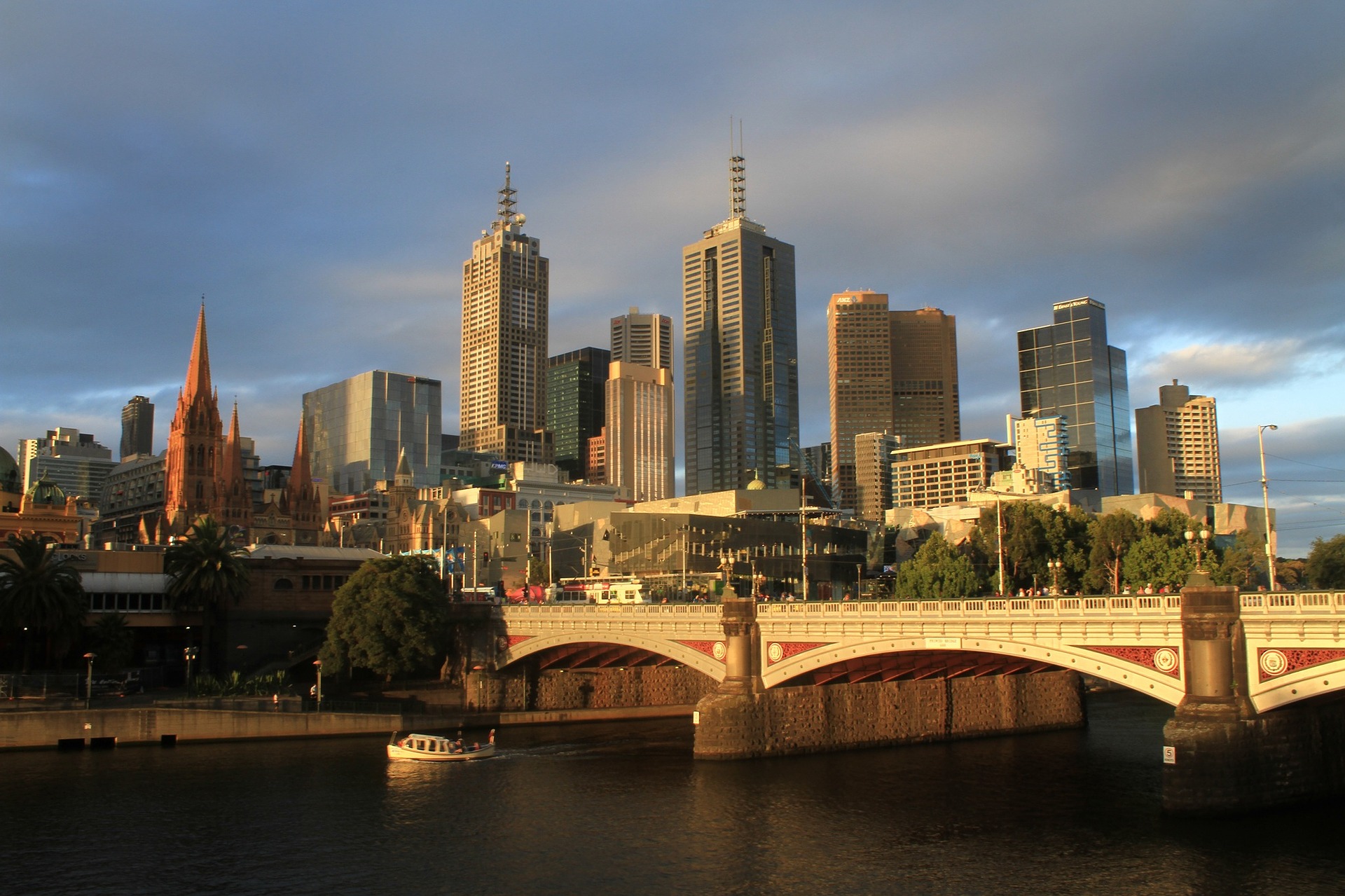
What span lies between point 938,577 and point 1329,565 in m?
38.9

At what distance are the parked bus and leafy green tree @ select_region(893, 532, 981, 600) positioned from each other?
2714cm

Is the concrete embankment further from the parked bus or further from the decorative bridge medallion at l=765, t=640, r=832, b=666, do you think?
the decorative bridge medallion at l=765, t=640, r=832, b=666

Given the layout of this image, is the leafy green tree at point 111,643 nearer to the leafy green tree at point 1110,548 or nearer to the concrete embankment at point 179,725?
the concrete embankment at point 179,725

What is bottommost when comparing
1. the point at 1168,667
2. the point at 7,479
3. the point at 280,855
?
the point at 280,855

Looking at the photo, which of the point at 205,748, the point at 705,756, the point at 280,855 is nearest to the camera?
the point at 280,855

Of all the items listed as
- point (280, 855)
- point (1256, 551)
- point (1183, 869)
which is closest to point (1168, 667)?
point (1183, 869)

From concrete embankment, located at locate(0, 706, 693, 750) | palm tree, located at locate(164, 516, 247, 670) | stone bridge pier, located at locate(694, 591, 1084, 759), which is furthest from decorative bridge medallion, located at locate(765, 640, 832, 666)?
palm tree, located at locate(164, 516, 247, 670)

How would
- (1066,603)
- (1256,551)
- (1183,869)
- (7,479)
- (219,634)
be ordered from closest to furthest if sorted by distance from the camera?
(1183,869)
(1066,603)
(219,634)
(7,479)
(1256,551)

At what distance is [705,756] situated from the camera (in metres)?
72.3

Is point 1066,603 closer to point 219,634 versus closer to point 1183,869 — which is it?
point 1183,869

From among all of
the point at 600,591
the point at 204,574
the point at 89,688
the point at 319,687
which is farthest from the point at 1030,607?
the point at 600,591

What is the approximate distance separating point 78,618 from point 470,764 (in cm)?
4221

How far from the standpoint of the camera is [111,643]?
96.3 m

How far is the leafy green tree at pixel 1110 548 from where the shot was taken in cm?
11419
